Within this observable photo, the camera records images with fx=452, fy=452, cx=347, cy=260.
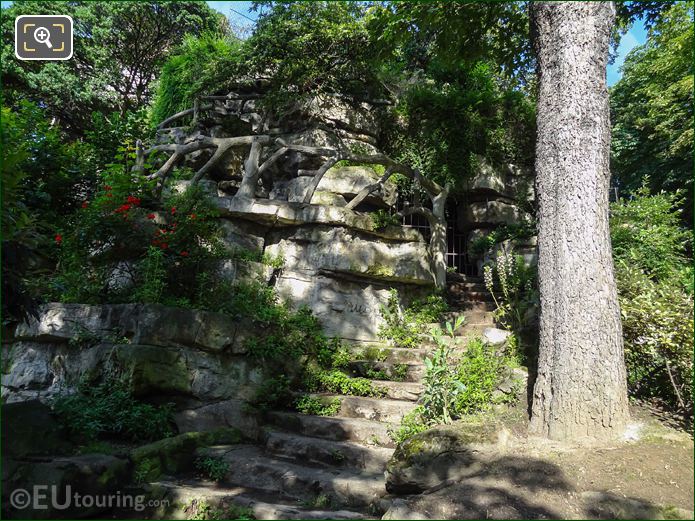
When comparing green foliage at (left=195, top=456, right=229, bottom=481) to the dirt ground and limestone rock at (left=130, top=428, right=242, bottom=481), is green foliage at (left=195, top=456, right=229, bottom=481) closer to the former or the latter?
limestone rock at (left=130, top=428, right=242, bottom=481)

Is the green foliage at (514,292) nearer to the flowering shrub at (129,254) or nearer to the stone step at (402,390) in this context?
the stone step at (402,390)

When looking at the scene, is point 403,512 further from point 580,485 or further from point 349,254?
point 349,254

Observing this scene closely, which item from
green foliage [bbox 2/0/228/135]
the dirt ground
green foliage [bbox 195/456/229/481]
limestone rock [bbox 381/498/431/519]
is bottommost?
green foliage [bbox 195/456/229/481]

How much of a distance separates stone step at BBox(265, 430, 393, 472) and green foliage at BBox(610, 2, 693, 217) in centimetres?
904

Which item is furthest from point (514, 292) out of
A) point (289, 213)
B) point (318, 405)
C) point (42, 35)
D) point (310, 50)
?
point (310, 50)

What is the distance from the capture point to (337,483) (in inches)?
163

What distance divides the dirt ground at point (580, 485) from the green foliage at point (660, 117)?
791cm

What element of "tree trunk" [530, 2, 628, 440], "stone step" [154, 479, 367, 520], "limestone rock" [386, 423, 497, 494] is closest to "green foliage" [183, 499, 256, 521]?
"stone step" [154, 479, 367, 520]

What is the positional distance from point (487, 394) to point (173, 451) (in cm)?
341

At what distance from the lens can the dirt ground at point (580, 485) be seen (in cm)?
322

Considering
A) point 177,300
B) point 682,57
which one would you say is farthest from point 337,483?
point 682,57

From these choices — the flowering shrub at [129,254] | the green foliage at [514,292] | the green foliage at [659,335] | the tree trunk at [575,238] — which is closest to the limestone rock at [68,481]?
the flowering shrub at [129,254]

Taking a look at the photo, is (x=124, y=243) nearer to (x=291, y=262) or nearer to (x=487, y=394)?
(x=291, y=262)

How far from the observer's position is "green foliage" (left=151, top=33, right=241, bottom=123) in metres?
11.1
